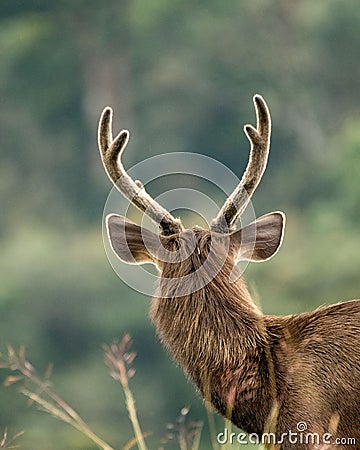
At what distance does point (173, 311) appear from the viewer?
18.7 feet

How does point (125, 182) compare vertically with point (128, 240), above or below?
above

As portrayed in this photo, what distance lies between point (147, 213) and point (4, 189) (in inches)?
960

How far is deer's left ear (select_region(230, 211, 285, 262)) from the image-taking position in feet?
19.2

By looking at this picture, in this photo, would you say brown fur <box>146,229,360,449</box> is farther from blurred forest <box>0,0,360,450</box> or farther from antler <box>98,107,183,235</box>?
blurred forest <box>0,0,360,450</box>

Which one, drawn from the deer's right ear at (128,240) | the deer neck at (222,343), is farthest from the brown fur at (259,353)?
the deer's right ear at (128,240)

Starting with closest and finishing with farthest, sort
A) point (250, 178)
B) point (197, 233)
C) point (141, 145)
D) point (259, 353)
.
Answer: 1. point (259, 353)
2. point (197, 233)
3. point (250, 178)
4. point (141, 145)

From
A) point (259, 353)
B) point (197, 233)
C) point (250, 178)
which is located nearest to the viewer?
point (259, 353)

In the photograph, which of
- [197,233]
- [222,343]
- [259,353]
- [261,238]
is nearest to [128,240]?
[197,233]

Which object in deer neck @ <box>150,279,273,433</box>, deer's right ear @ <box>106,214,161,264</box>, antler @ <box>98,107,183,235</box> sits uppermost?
antler @ <box>98,107,183,235</box>

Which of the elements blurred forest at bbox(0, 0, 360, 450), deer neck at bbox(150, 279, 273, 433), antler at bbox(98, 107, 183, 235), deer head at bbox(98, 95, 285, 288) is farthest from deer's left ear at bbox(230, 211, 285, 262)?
blurred forest at bbox(0, 0, 360, 450)

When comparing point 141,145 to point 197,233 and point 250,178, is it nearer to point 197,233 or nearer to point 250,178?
point 250,178

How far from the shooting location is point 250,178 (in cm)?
584

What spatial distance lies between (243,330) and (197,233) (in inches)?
16.0

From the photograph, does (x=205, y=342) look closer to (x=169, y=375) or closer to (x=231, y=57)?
(x=169, y=375)
